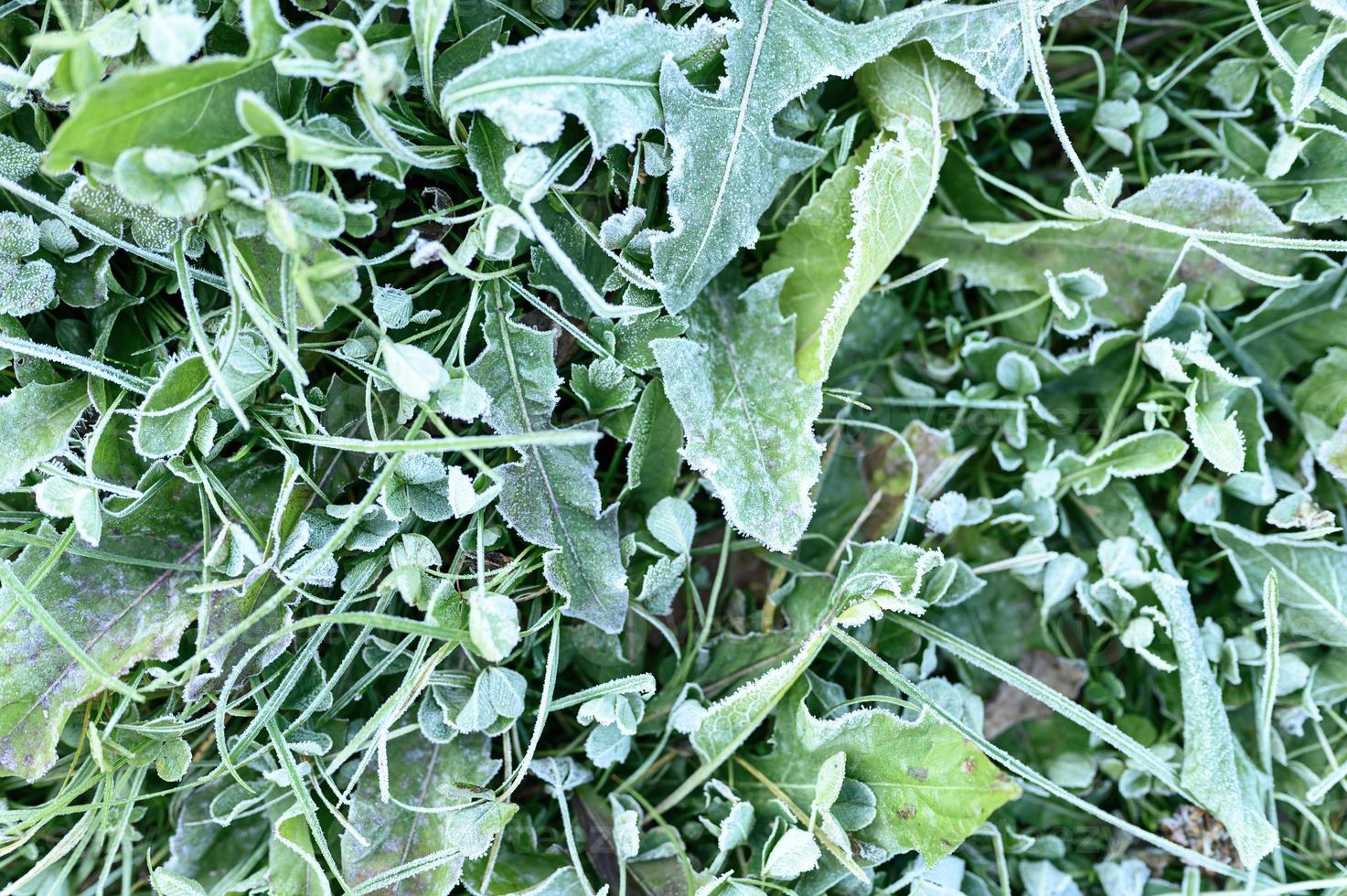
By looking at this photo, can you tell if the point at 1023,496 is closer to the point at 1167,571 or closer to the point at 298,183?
the point at 1167,571

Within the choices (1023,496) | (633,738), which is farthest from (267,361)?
(1023,496)

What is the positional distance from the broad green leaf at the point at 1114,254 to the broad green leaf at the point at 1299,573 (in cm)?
29

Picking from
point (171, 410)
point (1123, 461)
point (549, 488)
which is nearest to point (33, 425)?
point (171, 410)

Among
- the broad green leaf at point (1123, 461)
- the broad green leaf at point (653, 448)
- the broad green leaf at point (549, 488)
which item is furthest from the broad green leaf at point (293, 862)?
the broad green leaf at point (1123, 461)

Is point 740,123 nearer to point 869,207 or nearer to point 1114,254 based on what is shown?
point 869,207

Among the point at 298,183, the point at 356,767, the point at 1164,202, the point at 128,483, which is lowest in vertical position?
the point at 356,767

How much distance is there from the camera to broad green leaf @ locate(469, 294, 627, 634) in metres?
0.99

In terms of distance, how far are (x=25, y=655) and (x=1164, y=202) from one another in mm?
1329

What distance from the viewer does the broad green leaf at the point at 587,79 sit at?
851 millimetres

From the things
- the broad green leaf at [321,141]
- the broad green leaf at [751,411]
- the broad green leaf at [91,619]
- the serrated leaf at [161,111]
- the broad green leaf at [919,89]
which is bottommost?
the broad green leaf at [91,619]

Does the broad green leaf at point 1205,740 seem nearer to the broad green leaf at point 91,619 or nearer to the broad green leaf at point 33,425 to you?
the broad green leaf at point 91,619

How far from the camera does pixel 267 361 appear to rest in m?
0.94

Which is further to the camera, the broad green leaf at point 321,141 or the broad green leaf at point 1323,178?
the broad green leaf at point 1323,178

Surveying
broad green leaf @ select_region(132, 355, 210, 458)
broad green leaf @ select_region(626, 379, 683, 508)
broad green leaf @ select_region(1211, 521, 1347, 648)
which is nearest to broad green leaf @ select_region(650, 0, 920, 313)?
broad green leaf @ select_region(626, 379, 683, 508)
